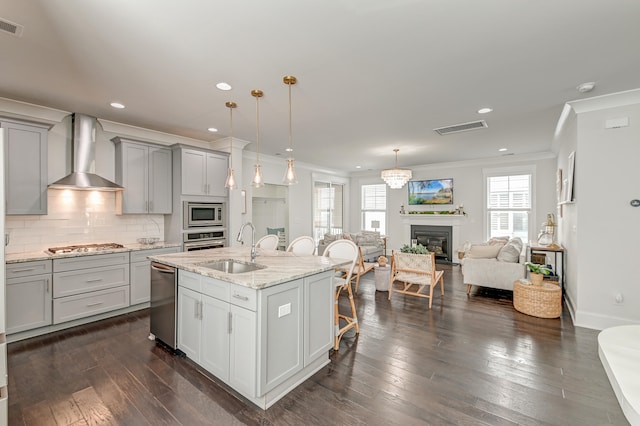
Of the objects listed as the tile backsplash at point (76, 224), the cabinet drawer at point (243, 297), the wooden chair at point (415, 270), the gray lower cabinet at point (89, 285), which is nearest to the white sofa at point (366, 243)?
the wooden chair at point (415, 270)

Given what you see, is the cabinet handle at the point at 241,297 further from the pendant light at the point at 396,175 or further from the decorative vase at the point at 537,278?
the pendant light at the point at 396,175

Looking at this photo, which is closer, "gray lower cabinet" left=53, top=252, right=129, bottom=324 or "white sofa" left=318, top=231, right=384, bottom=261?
"gray lower cabinet" left=53, top=252, right=129, bottom=324

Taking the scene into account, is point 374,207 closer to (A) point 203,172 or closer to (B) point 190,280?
(A) point 203,172

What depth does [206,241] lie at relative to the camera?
16.0 feet

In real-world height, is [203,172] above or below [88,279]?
above

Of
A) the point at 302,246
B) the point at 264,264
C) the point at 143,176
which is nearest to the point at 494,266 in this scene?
the point at 302,246

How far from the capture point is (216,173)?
5078 millimetres

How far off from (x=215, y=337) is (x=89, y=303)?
244 centimetres

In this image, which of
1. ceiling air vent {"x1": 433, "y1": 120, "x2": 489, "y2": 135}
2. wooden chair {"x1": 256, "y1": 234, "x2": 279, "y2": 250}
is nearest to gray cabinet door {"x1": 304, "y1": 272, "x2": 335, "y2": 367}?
wooden chair {"x1": 256, "y1": 234, "x2": 279, "y2": 250}

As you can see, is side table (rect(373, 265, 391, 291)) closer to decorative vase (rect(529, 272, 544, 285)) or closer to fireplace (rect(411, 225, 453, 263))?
decorative vase (rect(529, 272, 544, 285))

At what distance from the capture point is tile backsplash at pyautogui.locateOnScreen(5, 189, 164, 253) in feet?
12.1

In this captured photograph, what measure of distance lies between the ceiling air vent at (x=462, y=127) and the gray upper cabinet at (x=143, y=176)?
4.45 metres

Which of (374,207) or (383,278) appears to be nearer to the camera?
(383,278)

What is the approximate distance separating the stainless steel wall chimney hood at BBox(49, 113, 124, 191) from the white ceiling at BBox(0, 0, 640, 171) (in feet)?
0.79
